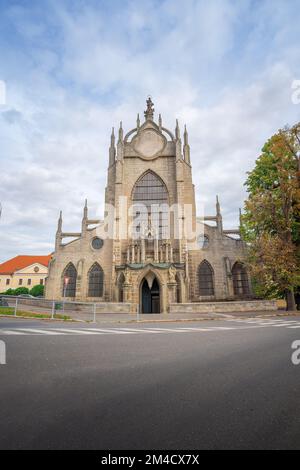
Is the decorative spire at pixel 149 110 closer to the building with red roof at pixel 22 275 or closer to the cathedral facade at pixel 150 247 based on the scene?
the cathedral facade at pixel 150 247

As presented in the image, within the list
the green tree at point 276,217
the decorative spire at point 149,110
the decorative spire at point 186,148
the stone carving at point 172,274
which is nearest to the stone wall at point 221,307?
the green tree at point 276,217

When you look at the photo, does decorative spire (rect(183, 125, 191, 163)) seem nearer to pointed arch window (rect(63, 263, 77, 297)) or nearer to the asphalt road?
pointed arch window (rect(63, 263, 77, 297))

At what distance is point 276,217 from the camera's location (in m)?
16.8

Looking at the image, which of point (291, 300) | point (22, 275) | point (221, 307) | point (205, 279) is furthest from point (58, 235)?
point (22, 275)

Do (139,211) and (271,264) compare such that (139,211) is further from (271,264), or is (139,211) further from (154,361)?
(154,361)

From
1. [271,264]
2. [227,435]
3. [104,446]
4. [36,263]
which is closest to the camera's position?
[104,446]

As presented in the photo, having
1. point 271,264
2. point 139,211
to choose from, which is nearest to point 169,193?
point 139,211

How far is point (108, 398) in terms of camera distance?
257cm

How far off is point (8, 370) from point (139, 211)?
2506 cm

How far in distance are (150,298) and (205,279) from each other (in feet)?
20.1

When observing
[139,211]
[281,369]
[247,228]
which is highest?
[139,211]

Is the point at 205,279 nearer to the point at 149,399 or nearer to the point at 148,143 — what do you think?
the point at 148,143

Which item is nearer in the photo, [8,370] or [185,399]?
[185,399]

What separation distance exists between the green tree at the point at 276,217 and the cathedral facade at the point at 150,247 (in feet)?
21.4
